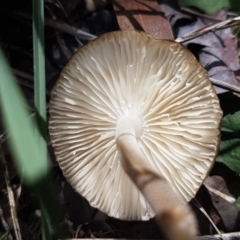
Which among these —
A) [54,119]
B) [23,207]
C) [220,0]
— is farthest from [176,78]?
[23,207]


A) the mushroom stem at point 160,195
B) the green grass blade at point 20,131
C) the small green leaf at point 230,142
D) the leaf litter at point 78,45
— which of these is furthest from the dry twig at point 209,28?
the green grass blade at point 20,131

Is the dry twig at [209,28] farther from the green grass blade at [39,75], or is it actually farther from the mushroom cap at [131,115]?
the green grass blade at [39,75]

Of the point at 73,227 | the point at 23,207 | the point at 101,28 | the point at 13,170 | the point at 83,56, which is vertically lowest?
the point at 73,227

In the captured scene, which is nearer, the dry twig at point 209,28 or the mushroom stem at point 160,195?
the mushroom stem at point 160,195

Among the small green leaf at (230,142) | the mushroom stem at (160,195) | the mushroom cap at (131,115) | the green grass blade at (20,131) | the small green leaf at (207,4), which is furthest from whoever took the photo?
the small green leaf at (207,4)

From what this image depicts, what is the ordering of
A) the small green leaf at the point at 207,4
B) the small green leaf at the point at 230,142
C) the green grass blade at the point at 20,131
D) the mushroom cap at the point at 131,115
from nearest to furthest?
the green grass blade at the point at 20,131 < the mushroom cap at the point at 131,115 < the small green leaf at the point at 230,142 < the small green leaf at the point at 207,4

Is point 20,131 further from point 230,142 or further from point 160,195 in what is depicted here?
point 230,142

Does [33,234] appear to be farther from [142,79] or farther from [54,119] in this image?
[142,79]

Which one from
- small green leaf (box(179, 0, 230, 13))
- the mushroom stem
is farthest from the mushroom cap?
small green leaf (box(179, 0, 230, 13))
